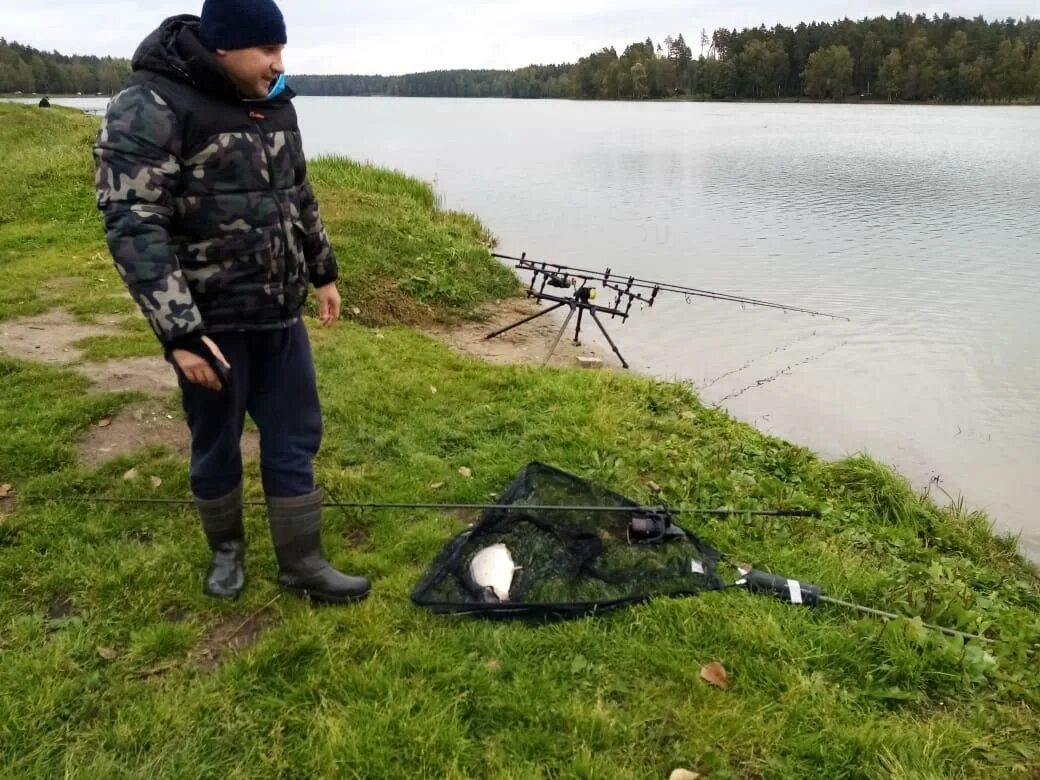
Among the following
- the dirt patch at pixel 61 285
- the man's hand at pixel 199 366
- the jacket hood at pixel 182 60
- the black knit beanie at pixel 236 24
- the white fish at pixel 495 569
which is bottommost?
the white fish at pixel 495 569

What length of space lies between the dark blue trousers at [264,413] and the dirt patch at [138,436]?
1536 millimetres

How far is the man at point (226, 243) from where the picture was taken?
8.00ft

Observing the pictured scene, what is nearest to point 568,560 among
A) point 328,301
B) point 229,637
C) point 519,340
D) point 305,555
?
point 305,555

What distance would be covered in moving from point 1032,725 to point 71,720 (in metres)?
3.23

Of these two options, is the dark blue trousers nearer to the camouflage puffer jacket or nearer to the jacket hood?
the camouflage puffer jacket

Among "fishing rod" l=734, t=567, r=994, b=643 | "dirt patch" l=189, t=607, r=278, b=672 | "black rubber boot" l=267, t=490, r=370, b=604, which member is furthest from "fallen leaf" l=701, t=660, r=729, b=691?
"dirt patch" l=189, t=607, r=278, b=672

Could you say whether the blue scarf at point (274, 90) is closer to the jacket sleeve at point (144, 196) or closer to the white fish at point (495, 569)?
the jacket sleeve at point (144, 196)

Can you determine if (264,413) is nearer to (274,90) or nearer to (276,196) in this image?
(276,196)

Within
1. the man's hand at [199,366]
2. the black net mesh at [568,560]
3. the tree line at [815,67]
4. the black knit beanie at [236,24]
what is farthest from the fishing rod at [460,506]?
the tree line at [815,67]

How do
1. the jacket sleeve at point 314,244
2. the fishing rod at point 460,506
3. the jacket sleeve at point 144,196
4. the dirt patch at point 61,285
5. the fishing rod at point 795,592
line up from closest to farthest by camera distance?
the jacket sleeve at point 144,196, the jacket sleeve at point 314,244, the fishing rod at point 795,592, the fishing rod at point 460,506, the dirt patch at point 61,285

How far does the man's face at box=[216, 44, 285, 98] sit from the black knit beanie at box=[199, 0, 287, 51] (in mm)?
23

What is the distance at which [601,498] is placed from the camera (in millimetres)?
4070

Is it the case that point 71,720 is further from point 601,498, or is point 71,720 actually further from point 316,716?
point 601,498

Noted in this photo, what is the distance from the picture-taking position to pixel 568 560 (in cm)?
349
